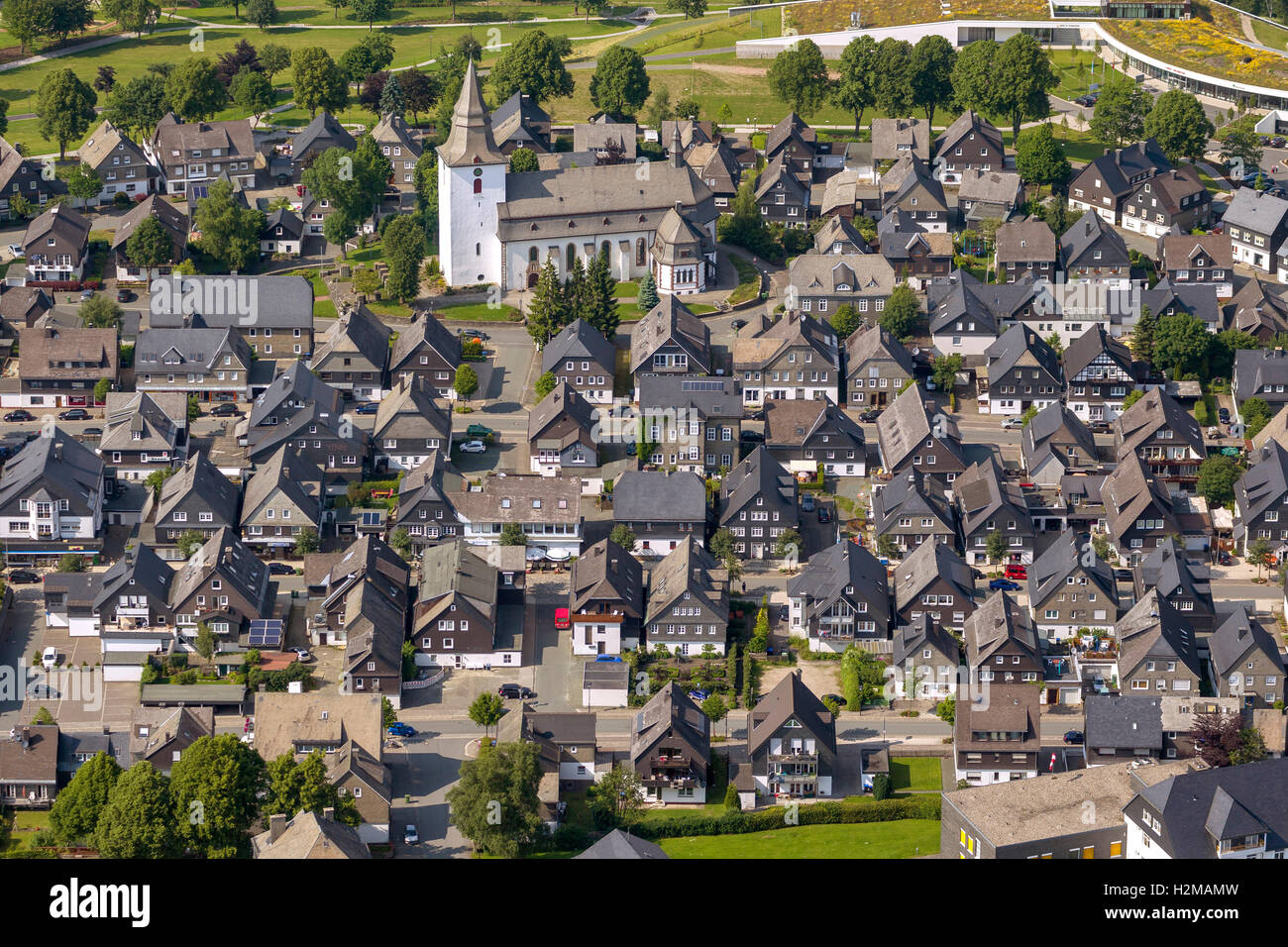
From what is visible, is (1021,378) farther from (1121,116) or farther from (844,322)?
(1121,116)

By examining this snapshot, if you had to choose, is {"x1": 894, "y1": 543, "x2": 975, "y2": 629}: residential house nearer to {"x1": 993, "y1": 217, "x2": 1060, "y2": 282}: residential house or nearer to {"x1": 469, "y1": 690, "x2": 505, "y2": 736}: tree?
{"x1": 469, "y1": 690, "x2": 505, "y2": 736}: tree

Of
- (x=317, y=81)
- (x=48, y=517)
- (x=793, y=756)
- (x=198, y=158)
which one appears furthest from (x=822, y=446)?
(x=317, y=81)

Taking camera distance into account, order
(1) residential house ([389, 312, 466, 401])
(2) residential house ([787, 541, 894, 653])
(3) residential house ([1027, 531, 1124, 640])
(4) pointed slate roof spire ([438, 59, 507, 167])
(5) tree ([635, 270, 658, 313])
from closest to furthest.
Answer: (2) residential house ([787, 541, 894, 653]) < (3) residential house ([1027, 531, 1124, 640]) < (1) residential house ([389, 312, 466, 401]) < (5) tree ([635, 270, 658, 313]) < (4) pointed slate roof spire ([438, 59, 507, 167])

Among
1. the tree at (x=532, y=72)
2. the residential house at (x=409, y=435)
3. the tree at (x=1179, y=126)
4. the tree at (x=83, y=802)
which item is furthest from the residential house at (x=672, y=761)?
the tree at (x=532, y=72)

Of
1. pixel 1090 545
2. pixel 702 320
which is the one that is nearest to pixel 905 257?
→ pixel 702 320

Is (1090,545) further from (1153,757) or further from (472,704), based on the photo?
(472,704)

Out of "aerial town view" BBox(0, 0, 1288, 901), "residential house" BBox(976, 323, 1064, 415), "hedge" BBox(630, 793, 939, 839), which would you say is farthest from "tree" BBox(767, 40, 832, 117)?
"hedge" BBox(630, 793, 939, 839)

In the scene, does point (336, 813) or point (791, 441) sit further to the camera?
point (791, 441)
